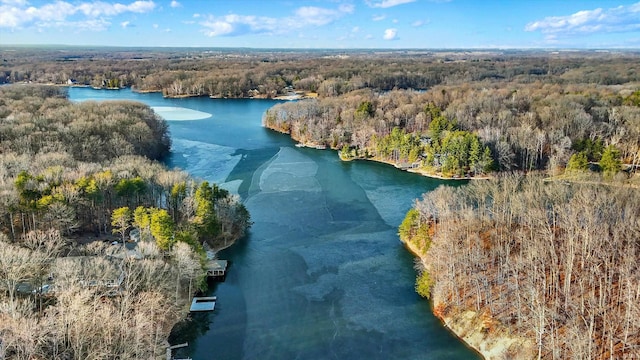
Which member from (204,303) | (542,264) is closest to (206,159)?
(204,303)

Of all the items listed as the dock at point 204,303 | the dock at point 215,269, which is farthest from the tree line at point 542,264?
the dock at point 215,269

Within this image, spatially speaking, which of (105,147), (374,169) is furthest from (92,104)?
(374,169)

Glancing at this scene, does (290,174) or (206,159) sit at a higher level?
(206,159)

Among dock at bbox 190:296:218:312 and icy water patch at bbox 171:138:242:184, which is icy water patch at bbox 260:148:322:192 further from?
dock at bbox 190:296:218:312

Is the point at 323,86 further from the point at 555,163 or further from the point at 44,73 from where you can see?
the point at 44,73

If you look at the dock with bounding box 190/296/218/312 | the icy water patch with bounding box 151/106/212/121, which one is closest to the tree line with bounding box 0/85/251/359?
the dock with bounding box 190/296/218/312

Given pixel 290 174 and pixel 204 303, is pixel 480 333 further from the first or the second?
pixel 290 174
